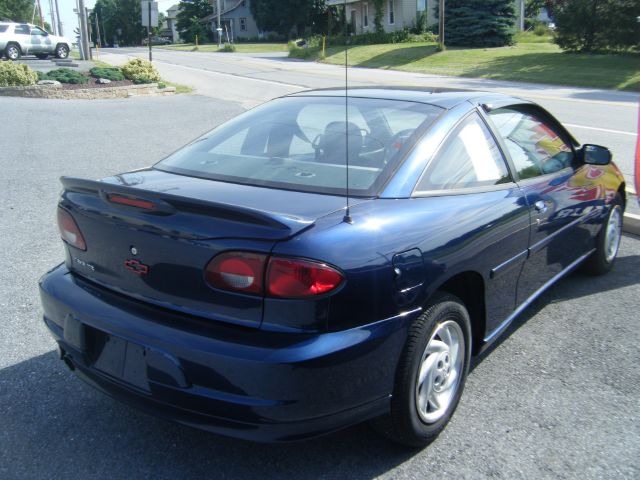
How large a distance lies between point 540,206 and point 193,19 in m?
87.0

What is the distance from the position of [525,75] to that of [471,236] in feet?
82.2

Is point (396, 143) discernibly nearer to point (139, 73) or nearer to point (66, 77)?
point (66, 77)

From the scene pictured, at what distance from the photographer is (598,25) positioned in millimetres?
28141

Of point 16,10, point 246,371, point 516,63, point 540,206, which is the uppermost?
point 16,10

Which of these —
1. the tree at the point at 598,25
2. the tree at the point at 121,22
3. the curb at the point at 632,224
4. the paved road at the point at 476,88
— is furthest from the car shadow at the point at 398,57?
the tree at the point at 121,22

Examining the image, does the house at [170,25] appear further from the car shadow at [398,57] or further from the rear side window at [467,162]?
the rear side window at [467,162]

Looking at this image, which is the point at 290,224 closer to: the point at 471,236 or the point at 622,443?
the point at 471,236

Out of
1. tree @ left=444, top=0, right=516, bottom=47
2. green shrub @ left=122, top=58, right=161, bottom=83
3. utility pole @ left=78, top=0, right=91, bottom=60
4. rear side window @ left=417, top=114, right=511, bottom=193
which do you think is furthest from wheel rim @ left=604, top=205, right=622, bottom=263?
tree @ left=444, top=0, right=516, bottom=47

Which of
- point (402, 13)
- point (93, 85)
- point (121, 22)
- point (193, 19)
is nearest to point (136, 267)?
point (93, 85)

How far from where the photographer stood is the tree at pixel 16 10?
70856mm

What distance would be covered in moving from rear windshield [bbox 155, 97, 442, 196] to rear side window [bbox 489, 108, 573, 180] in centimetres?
58

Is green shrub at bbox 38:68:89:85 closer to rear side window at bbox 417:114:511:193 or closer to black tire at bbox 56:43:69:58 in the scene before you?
rear side window at bbox 417:114:511:193

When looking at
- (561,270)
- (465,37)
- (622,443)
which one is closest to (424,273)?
(622,443)

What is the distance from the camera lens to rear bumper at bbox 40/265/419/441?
2.31 m
